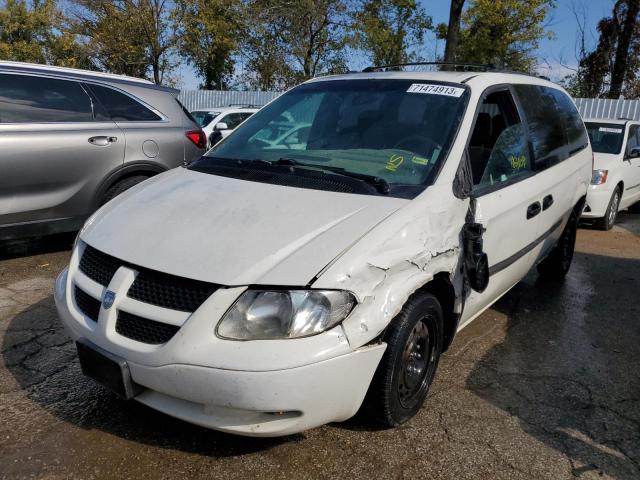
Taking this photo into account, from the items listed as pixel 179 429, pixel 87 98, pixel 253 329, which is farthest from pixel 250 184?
pixel 87 98

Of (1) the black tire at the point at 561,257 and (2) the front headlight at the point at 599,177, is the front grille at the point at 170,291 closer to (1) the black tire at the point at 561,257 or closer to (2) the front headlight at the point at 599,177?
(1) the black tire at the point at 561,257

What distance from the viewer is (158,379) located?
2.19m

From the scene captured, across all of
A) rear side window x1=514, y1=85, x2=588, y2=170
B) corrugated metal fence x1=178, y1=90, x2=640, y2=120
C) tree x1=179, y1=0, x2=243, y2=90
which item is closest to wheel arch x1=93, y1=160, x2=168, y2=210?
rear side window x1=514, y1=85, x2=588, y2=170

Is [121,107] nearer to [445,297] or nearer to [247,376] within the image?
[445,297]

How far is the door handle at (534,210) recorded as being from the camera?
3.70 metres

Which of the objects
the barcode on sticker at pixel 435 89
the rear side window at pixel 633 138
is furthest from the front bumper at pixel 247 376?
the rear side window at pixel 633 138

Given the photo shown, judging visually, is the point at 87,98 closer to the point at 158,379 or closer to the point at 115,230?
the point at 115,230

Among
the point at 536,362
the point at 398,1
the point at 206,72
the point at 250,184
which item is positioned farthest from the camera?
the point at 206,72

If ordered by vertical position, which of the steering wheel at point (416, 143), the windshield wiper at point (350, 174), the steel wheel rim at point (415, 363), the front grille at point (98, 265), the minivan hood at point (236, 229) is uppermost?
the steering wheel at point (416, 143)

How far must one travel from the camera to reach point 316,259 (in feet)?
Answer: 7.47

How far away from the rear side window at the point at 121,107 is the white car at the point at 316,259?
2340 millimetres

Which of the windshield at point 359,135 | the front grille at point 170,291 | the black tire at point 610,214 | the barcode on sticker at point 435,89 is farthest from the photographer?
the black tire at point 610,214

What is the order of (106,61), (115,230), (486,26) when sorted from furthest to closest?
(486,26) → (106,61) → (115,230)

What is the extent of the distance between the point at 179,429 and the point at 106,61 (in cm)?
2646
